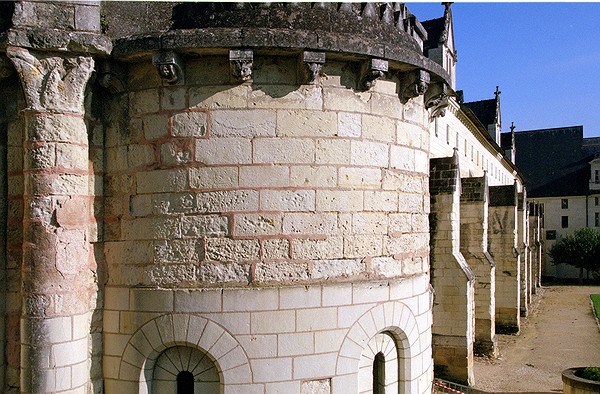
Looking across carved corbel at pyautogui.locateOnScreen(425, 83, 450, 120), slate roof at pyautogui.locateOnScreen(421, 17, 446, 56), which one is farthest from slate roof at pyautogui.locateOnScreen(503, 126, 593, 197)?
carved corbel at pyautogui.locateOnScreen(425, 83, 450, 120)

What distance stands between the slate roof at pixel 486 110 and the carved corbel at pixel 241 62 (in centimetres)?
3867

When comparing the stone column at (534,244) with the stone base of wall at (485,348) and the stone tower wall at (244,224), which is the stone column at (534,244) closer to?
the stone base of wall at (485,348)

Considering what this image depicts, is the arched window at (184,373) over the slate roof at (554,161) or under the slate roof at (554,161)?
under

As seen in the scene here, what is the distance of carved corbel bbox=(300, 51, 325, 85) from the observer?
6.04 m

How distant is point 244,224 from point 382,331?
7.76 ft

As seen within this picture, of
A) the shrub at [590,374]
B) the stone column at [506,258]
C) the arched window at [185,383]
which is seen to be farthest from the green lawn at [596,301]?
the arched window at [185,383]

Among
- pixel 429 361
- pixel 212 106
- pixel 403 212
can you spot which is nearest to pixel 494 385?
pixel 429 361

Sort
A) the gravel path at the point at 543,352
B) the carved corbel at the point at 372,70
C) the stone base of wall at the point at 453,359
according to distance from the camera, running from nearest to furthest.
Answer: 1. the carved corbel at the point at 372,70
2. the stone base of wall at the point at 453,359
3. the gravel path at the point at 543,352

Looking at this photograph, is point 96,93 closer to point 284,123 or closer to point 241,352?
point 284,123

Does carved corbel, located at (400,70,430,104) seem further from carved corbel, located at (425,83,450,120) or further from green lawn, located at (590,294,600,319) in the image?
green lawn, located at (590,294,600,319)

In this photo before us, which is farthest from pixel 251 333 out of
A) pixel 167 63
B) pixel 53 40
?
pixel 53 40

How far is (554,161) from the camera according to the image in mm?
61562

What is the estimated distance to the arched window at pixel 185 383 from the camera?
641 centimetres

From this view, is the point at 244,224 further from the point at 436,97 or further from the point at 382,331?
the point at 436,97
